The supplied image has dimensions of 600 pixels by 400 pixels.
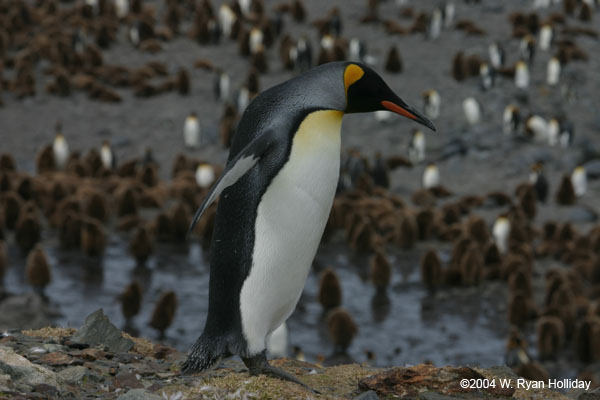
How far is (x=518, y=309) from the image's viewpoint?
14453mm

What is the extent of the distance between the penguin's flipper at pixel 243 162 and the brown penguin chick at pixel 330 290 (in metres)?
9.32

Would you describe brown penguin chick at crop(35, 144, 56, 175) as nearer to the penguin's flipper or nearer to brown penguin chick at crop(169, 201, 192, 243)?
brown penguin chick at crop(169, 201, 192, 243)

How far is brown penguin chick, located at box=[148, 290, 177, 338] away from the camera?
1315 centimetres

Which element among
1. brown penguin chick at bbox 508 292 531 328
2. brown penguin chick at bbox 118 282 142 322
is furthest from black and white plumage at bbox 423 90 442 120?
brown penguin chick at bbox 118 282 142 322

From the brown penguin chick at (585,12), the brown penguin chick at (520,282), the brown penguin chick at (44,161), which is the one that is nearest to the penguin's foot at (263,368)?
the brown penguin chick at (520,282)

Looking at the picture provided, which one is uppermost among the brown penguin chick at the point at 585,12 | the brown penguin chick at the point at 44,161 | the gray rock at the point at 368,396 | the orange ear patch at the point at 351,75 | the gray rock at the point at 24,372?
the brown penguin chick at the point at 585,12

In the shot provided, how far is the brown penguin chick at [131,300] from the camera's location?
13.4 metres

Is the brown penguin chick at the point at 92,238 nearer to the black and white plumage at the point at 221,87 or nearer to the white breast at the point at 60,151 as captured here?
the white breast at the point at 60,151

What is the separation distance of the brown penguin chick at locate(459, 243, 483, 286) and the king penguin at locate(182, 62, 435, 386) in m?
10.9

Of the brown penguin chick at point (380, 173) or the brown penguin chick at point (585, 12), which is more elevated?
the brown penguin chick at point (585, 12)

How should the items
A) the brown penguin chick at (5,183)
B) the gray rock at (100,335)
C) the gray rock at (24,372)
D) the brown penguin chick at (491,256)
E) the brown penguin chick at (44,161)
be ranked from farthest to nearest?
the brown penguin chick at (44,161), the brown penguin chick at (5,183), the brown penguin chick at (491,256), the gray rock at (100,335), the gray rock at (24,372)

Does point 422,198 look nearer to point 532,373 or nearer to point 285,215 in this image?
point 532,373

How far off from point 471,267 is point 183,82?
14257mm

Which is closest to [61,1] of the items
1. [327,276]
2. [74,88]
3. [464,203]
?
[74,88]
